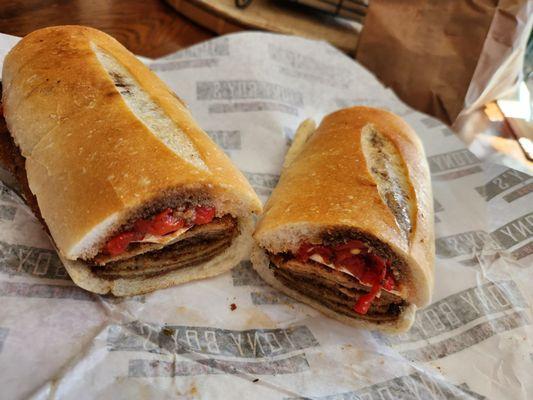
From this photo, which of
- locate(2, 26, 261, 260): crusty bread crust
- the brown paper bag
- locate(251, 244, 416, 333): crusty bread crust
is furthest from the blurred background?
locate(251, 244, 416, 333): crusty bread crust

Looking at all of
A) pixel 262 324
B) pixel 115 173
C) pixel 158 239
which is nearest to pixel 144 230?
pixel 158 239

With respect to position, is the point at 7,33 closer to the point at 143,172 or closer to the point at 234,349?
the point at 143,172

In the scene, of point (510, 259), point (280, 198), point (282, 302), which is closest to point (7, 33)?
point (280, 198)

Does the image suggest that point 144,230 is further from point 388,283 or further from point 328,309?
point 388,283

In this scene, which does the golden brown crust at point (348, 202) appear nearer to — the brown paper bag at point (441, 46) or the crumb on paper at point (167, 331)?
the crumb on paper at point (167, 331)

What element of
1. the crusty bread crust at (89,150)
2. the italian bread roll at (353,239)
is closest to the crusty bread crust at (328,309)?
the italian bread roll at (353,239)

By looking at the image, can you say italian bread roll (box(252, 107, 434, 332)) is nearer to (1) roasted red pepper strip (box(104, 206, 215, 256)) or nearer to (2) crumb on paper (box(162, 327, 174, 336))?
(1) roasted red pepper strip (box(104, 206, 215, 256))
